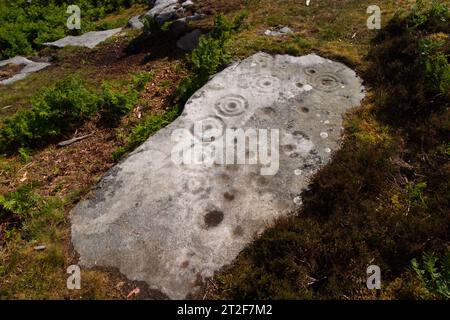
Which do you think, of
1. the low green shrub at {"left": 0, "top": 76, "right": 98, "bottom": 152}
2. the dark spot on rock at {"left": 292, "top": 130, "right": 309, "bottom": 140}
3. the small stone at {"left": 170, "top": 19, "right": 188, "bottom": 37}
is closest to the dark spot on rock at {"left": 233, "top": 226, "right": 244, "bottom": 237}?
the dark spot on rock at {"left": 292, "top": 130, "right": 309, "bottom": 140}

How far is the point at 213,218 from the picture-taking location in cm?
671

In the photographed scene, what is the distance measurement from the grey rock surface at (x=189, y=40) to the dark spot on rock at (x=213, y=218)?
27.2 ft

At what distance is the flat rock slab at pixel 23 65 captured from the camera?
1456 cm

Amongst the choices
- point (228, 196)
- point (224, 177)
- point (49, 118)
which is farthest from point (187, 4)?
point (228, 196)

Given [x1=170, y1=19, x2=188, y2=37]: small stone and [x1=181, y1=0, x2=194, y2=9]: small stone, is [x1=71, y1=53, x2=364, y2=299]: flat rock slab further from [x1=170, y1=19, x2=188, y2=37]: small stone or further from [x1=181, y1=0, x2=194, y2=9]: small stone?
[x1=181, y1=0, x2=194, y2=9]: small stone

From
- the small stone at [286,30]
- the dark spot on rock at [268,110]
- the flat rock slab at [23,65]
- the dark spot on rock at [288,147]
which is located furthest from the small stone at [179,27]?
the dark spot on rock at [288,147]

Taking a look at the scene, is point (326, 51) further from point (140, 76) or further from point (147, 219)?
point (147, 219)

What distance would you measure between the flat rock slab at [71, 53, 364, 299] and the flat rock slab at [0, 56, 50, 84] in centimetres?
901

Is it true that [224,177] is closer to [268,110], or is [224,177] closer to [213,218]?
[213,218]

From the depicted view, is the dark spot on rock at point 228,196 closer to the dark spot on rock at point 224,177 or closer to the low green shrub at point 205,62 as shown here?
the dark spot on rock at point 224,177

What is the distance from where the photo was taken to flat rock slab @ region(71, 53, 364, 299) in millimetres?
6238

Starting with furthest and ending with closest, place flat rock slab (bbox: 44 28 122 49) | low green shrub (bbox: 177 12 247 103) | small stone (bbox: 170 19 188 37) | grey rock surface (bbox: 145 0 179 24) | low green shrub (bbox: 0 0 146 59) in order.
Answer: low green shrub (bbox: 0 0 146 59) < flat rock slab (bbox: 44 28 122 49) < grey rock surface (bbox: 145 0 179 24) < small stone (bbox: 170 19 188 37) < low green shrub (bbox: 177 12 247 103)

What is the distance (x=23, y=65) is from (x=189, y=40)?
24.2 ft

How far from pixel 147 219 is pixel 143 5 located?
16587 mm
